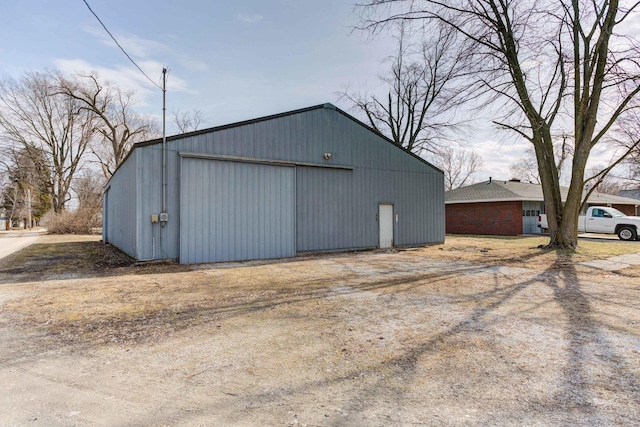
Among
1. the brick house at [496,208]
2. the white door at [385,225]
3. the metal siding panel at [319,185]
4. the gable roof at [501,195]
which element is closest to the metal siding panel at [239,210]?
the metal siding panel at [319,185]

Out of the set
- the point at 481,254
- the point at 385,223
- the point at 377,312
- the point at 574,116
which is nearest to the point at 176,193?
the point at 377,312

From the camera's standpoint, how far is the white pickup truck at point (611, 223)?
669 inches

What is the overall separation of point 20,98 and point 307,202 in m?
30.0

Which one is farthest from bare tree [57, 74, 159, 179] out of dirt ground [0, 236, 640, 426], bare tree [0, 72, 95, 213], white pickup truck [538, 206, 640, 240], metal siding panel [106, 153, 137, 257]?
white pickup truck [538, 206, 640, 240]

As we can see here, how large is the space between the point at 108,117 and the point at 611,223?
124 feet

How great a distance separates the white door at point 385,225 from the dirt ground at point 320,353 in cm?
694

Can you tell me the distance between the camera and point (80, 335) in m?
4.02

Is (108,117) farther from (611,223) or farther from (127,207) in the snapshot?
(611,223)

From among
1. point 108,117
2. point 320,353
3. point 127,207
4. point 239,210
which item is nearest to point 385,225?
point 239,210

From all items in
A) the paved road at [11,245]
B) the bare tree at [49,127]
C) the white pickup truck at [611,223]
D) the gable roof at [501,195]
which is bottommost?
the paved road at [11,245]

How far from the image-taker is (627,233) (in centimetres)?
1716

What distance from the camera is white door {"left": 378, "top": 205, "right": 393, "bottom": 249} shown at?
14.1m

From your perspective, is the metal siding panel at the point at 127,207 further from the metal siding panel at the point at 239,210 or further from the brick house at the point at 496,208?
the brick house at the point at 496,208

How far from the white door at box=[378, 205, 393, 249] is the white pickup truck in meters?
9.73
